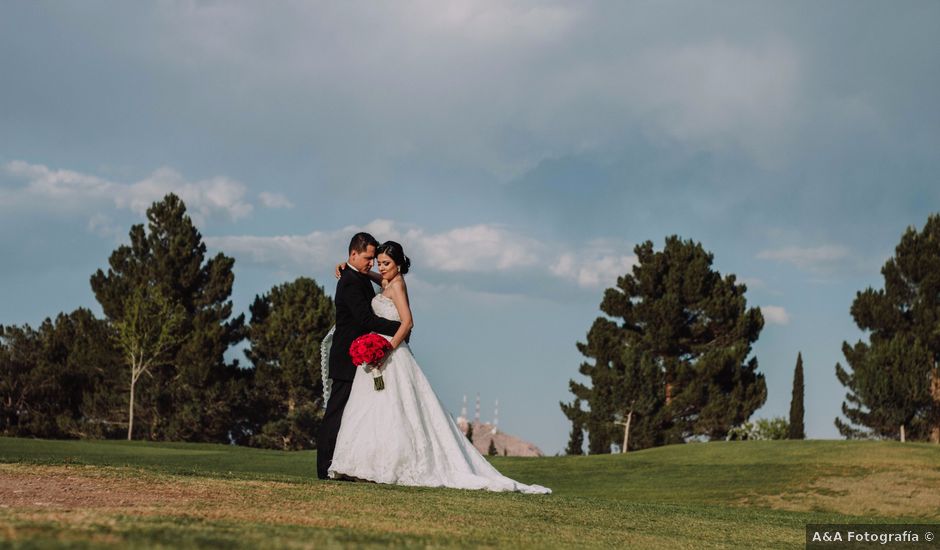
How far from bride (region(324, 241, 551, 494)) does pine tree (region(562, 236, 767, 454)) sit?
37.7m

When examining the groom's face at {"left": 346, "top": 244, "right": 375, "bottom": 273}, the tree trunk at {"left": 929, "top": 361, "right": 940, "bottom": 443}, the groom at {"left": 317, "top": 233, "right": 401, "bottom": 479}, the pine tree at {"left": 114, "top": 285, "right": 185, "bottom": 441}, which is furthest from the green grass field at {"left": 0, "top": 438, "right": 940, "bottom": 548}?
the pine tree at {"left": 114, "top": 285, "right": 185, "bottom": 441}

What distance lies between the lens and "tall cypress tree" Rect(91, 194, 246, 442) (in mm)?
54062

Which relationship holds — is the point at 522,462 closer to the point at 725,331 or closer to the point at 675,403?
the point at 675,403

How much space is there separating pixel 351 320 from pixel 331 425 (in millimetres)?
1343

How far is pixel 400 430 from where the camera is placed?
11.7m

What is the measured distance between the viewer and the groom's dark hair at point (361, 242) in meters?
12.1

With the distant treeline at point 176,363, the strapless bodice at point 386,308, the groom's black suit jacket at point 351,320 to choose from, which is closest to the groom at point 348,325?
the groom's black suit jacket at point 351,320

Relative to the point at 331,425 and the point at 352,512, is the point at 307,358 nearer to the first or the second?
the point at 331,425

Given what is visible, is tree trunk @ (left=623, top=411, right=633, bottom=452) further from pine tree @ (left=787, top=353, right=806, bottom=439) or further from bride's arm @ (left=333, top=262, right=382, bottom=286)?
bride's arm @ (left=333, top=262, right=382, bottom=286)

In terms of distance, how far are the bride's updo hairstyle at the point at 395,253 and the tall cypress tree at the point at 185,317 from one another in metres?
43.2

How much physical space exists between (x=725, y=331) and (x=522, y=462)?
3058 centimetres

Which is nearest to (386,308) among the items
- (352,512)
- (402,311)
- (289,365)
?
(402,311)

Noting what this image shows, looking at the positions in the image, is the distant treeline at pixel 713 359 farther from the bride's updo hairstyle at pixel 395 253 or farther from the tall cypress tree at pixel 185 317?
the bride's updo hairstyle at pixel 395 253

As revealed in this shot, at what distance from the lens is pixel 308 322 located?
5625 cm
